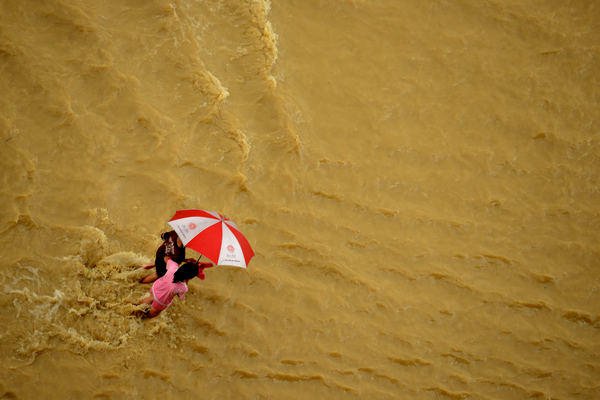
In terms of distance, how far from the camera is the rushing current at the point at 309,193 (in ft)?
10.7

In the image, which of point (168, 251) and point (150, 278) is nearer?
point (168, 251)

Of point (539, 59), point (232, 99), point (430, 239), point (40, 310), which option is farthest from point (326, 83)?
point (40, 310)

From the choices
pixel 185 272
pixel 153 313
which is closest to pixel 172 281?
pixel 185 272

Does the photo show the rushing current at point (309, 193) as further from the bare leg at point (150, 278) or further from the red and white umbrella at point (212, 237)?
the red and white umbrella at point (212, 237)

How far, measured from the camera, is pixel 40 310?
306 cm

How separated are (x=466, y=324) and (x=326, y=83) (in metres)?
2.49

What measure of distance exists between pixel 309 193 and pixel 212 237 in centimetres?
127

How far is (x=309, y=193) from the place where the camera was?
3.86 m

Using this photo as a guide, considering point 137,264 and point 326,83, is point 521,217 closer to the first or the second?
point 326,83

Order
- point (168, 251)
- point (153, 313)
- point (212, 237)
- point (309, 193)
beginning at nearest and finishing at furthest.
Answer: point (212, 237) → point (168, 251) → point (153, 313) → point (309, 193)

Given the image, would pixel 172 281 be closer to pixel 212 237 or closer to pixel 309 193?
pixel 212 237

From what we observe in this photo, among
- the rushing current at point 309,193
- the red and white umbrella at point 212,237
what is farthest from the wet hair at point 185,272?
the rushing current at point 309,193

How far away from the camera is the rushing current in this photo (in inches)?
128

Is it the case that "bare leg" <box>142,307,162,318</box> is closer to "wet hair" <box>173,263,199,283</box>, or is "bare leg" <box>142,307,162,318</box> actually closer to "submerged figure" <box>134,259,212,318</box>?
"submerged figure" <box>134,259,212,318</box>
